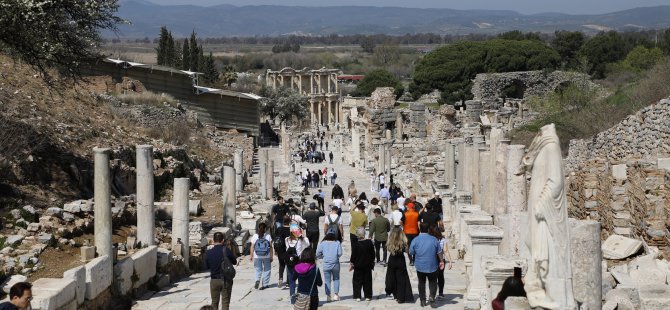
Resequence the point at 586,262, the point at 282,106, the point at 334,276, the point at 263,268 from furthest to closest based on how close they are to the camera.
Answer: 1. the point at 282,106
2. the point at 263,268
3. the point at 334,276
4. the point at 586,262

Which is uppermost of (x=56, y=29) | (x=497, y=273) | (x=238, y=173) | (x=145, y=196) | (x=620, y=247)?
(x=56, y=29)

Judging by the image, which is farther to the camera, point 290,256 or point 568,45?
point 568,45

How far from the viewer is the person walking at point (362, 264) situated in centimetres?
1414

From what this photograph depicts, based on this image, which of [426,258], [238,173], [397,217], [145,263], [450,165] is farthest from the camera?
[238,173]

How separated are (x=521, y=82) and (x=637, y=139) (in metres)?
49.0

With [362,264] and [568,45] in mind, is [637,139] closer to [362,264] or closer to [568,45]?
[362,264]

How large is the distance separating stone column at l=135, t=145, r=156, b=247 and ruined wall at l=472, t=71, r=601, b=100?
5683 cm

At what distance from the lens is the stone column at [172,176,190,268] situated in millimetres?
18125

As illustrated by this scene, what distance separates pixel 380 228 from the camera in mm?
16750

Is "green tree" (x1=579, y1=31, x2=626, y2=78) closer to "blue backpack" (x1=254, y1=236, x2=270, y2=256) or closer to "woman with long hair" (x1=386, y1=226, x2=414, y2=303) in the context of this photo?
"blue backpack" (x1=254, y1=236, x2=270, y2=256)

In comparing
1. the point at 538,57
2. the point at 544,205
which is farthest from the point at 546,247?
the point at 538,57

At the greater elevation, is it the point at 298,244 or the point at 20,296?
the point at 20,296

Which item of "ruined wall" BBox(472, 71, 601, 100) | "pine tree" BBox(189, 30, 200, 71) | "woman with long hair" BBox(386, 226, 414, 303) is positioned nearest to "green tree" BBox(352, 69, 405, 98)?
"ruined wall" BBox(472, 71, 601, 100)

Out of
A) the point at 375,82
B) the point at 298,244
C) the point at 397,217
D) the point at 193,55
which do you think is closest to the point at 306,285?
the point at 298,244
